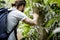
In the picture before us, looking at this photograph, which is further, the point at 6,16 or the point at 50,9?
the point at 50,9

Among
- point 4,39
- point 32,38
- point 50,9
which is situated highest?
point 50,9

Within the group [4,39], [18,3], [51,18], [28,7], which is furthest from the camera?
[28,7]

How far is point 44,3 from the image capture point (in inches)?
149

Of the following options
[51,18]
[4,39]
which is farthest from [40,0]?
[4,39]

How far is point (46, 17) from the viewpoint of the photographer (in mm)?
3750

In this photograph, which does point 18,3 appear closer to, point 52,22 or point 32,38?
point 52,22

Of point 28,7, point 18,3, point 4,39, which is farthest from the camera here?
point 28,7

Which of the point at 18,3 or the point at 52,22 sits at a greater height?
the point at 18,3

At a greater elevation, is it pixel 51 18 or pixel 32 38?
pixel 51 18

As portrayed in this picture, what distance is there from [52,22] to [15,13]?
25.9 inches

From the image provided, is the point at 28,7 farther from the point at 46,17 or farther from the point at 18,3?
the point at 18,3

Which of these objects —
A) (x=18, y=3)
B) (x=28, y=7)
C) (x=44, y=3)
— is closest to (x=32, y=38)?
(x=28, y=7)

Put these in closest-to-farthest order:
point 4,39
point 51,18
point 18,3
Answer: point 4,39, point 18,3, point 51,18

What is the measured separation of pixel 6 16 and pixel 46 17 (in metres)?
0.86
